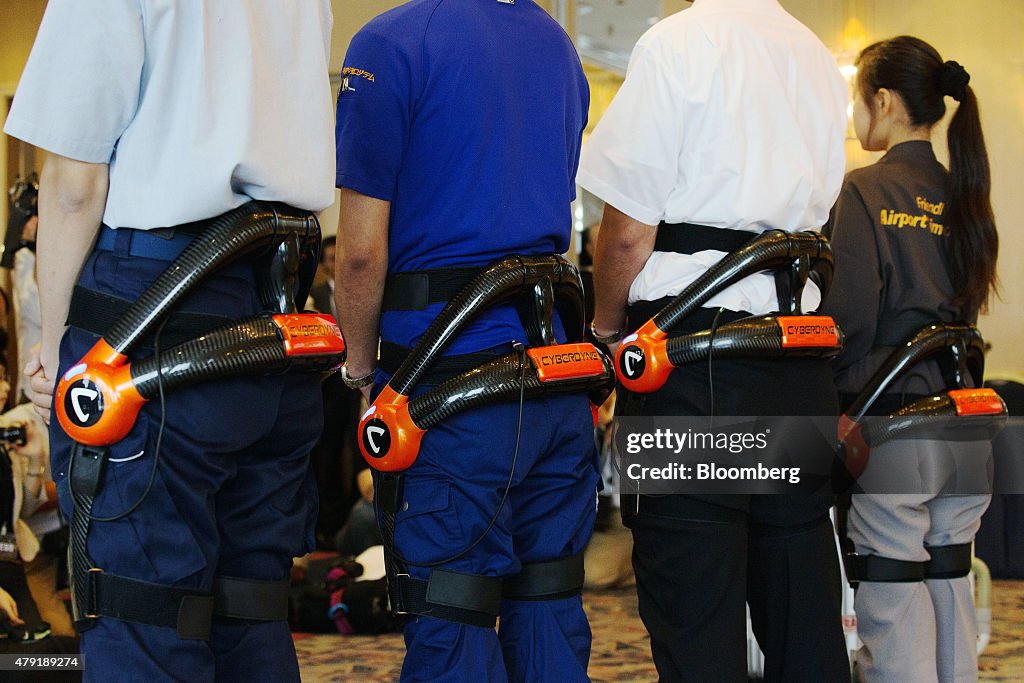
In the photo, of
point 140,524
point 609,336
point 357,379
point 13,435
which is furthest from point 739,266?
point 13,435

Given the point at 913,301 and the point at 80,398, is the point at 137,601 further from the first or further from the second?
the point at 913,301

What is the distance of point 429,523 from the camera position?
186 cm

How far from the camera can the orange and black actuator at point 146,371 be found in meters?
1.47

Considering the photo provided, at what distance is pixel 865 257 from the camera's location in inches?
103

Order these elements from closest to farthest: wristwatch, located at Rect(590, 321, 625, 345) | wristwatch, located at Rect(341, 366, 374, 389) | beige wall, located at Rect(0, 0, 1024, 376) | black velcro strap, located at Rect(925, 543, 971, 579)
→ wristwatch, located at Rect(341, 366, 374, 389), wristwatch, located at Rect(590, 321, 625, 345), black velcro strap, located at Rect(925, 543, 971, 579), beige wall, located at Rect(0, 0, 1024, 376)

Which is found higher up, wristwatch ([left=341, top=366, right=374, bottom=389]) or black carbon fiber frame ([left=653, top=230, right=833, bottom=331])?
black carbon fiber frame ([left=653, top=230, right=833, bottom=331])

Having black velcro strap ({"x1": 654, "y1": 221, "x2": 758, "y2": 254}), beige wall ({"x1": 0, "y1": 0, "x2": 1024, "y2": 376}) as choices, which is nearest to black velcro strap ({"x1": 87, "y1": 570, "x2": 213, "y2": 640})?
black velcro strap ({"x1": 654, "y1": 221, "x2": 758, "y2": 254})

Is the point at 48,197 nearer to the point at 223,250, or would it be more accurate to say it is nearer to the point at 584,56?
the point at 223,250

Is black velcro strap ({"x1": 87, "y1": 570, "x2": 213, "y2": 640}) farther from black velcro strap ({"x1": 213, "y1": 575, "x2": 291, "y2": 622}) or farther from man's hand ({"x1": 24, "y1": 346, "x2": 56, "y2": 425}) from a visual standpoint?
man's hand ({"x1": 24, "y1": 346, "x2": 56, "y2": 425})

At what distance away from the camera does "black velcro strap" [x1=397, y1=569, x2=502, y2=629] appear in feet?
6.00

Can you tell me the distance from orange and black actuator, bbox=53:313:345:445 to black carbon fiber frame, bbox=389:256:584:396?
35 cm

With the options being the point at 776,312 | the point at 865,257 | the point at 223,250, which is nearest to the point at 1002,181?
the point at 865,257

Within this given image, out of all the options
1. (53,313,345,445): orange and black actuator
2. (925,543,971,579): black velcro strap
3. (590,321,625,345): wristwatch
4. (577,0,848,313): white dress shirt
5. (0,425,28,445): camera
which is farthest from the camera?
(0,425,28,445): camera

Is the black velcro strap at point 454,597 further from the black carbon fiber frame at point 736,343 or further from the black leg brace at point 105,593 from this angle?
the black carbon fiber frame at point 736,343
